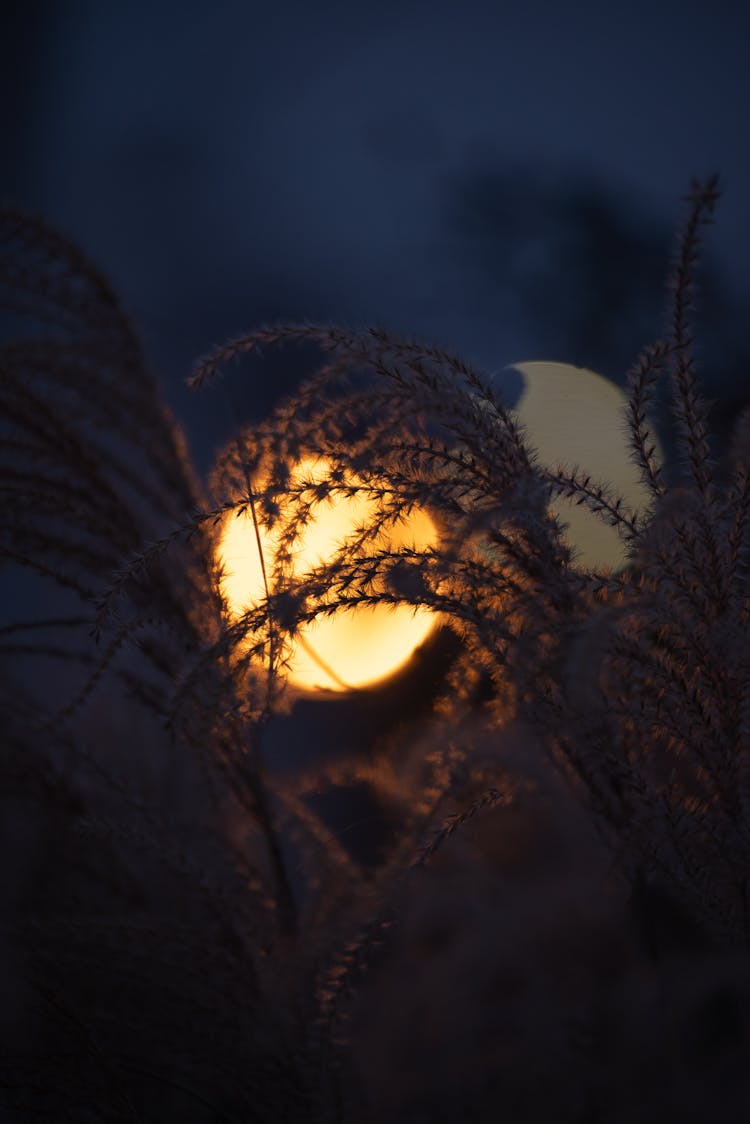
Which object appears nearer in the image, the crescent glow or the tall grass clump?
the tall grass clump

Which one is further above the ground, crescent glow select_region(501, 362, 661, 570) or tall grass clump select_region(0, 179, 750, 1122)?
crescent glow select_region(501, 362, 661, 570)

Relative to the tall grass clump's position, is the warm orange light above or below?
above

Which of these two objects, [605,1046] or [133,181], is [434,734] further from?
[133,181]

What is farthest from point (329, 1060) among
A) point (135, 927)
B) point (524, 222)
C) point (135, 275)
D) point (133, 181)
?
point (133, 181)

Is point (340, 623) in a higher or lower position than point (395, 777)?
higher

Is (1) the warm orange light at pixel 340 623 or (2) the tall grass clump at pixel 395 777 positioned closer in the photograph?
(2) the tall grass clump at pixel 395 777

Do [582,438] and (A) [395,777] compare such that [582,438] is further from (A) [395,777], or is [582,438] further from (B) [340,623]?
(A) [395,777]

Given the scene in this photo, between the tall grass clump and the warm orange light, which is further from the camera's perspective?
the warm orange light

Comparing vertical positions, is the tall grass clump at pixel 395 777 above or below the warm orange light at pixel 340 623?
below

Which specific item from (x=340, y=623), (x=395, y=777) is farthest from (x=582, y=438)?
(x=395, y=777)
